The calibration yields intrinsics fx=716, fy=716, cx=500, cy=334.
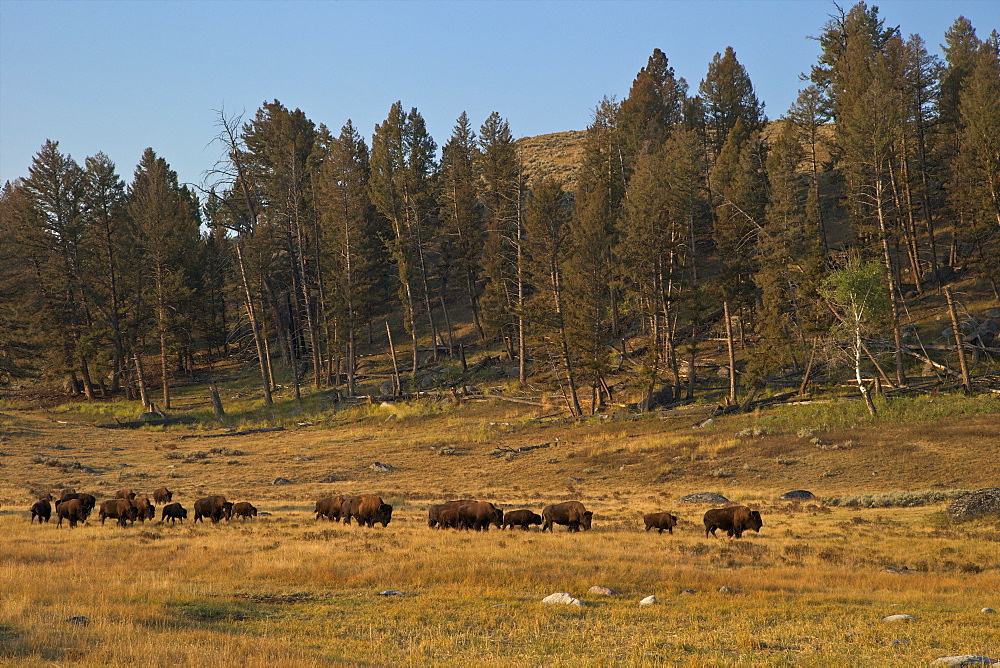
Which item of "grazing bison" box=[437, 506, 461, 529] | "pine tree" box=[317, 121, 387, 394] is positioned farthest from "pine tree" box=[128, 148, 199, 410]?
"grazing bison" box=[437, 506, 461, 529]

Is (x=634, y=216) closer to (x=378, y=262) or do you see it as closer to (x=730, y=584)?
(x=378, y=262)

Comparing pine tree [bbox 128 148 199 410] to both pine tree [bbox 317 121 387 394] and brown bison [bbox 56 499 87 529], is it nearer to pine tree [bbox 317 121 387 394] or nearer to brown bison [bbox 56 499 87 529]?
pine tree [bbox 317 121 387 394]

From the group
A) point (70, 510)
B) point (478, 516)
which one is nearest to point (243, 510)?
point (70, 510)

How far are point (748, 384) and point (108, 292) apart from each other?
5632 cm

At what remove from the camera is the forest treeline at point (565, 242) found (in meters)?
48.3

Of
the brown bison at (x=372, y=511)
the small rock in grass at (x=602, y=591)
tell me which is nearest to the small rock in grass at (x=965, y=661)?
the small rock in grass at (x=602, y=591)

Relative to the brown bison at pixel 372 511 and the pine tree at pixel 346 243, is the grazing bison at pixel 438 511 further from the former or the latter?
the pine tree at pixel 346 243

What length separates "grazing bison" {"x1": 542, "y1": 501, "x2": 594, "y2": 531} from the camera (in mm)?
22984

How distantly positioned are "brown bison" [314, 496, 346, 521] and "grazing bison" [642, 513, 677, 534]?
1076cm

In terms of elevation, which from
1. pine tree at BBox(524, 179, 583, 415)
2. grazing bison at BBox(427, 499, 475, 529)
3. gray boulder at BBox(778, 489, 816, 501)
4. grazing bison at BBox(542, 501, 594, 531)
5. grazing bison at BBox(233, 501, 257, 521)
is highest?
pine tree at BBox(524, 179, 583, 415)

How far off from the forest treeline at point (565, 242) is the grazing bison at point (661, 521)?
2216cm

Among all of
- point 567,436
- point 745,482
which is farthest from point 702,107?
point 745,482

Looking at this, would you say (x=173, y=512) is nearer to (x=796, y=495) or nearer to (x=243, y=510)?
(x=243, y=510)

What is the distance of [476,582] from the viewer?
48.6ft
